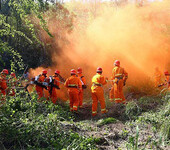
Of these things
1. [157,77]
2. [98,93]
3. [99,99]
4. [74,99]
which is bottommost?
[99,99]

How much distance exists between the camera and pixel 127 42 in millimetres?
14828

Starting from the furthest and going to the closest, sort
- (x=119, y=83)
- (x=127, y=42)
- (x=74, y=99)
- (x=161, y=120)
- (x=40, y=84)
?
(x=127, y=42) < (x=40, y=84) < (x=119, y=83) < (x=74, y=99) < (x=161, y=120)

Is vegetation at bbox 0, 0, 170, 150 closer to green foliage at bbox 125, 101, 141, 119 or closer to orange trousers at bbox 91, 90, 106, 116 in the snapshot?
green foliage at bbox 125, 101, 141, 119

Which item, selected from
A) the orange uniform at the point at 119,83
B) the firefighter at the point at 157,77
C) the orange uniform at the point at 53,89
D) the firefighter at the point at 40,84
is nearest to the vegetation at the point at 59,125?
the orange uniform at the point at 119,83

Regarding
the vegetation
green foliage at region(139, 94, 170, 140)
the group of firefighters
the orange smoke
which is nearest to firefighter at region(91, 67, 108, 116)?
the group of firefighters

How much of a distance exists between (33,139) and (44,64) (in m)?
16.9

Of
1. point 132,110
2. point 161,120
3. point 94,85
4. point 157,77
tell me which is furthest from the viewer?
point 157,77

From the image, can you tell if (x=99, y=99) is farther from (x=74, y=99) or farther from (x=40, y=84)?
(x=40, y=84)

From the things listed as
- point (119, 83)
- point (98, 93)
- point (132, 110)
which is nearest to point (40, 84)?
point (98, 93)

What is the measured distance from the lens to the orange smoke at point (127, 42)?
13.8 meters

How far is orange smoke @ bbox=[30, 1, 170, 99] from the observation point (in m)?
13.8

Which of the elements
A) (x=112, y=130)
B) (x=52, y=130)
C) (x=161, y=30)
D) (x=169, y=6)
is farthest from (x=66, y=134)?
(x=169, y=6)

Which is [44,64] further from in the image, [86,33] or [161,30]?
[161,30]

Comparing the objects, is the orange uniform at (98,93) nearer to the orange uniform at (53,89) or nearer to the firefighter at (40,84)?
the orange uniform at (53,89)
